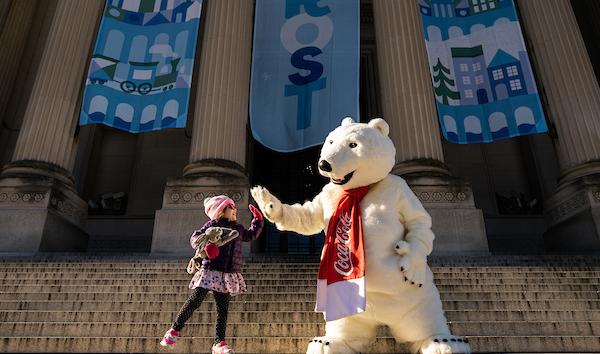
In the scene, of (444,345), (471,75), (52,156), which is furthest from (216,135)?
(444,345)

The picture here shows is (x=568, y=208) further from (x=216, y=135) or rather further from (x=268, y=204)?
(x=268, y=204)

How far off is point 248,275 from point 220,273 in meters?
2.88

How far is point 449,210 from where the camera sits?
955 cm

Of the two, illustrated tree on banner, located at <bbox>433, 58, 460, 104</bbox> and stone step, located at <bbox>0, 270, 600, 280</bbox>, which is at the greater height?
illustrated tree on banner, located at <bbox>433, 58, 460, 104</bbox>

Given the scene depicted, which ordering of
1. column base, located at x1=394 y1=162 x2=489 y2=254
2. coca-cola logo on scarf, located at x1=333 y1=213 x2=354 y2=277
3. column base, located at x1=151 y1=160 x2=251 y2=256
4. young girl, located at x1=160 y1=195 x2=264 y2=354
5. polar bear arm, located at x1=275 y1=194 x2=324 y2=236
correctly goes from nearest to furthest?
coca-cola logo on scarf, located at x1=333 y1=213 x2=354 y2=277
polar bear arm, located at x1=275 y1=194 x2=324 y2=236
young girl, located at x1=160 y1=195 x2=264 y2=354
column base, located at x1=394 y1=162 x2=489 y2=254
column base, located at x1=151 y1=160 x2=251 y2=256

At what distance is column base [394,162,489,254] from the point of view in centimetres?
924

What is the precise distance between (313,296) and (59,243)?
7148mm

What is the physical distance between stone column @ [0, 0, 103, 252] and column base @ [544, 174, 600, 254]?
38.5 feet

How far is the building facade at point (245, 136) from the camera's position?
31.8ft

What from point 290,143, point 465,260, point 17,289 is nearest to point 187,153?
point 290,143

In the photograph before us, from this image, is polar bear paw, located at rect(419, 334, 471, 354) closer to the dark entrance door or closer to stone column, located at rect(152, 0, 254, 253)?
stone column, located at rect(152, 0, 254, 253)

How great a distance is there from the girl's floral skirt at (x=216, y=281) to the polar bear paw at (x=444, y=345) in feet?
5.84

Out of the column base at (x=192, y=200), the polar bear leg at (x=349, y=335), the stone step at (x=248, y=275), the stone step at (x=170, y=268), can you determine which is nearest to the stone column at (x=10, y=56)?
the column base at (x=192, y=200)

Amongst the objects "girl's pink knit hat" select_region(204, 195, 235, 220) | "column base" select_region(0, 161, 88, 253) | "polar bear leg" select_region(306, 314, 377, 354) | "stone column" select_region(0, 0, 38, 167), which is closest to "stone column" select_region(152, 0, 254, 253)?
"column base" select_region(0, 161, 88, 253)
